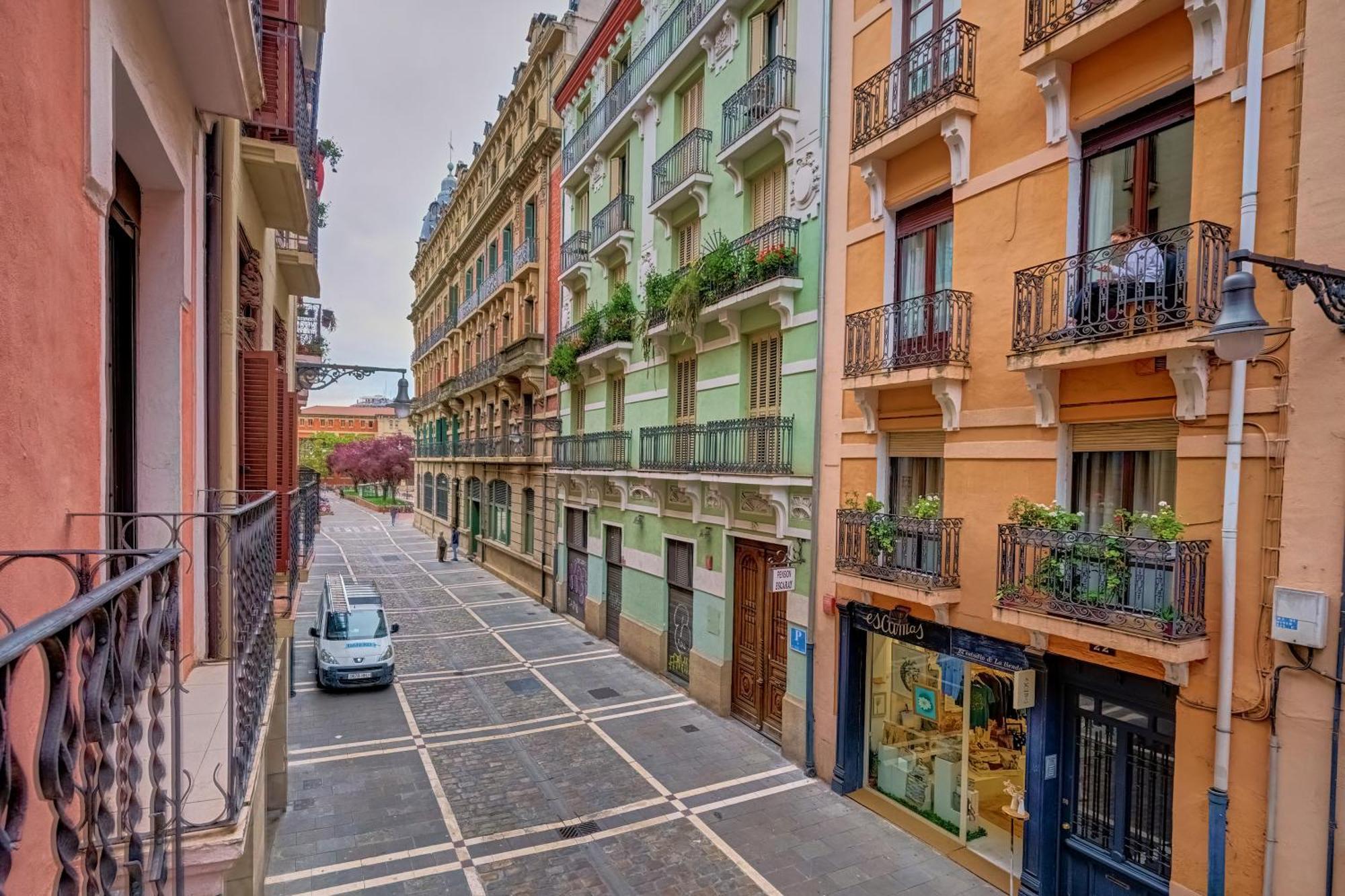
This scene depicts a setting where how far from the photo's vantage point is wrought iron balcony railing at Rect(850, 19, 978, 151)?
9.12 metres

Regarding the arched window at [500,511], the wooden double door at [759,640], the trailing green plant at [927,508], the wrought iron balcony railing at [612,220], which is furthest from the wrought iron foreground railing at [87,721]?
the arched window at [500,511]

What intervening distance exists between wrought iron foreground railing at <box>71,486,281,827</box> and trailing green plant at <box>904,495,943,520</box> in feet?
25.2

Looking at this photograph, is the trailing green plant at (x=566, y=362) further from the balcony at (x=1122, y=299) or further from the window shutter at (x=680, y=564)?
the balcony at (x=1122, y=299)

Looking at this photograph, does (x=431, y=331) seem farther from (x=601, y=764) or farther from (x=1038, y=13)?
(x=1038, y=13)

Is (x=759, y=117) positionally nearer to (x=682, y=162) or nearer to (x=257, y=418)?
(x=682, y=162)

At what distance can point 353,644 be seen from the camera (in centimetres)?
1591

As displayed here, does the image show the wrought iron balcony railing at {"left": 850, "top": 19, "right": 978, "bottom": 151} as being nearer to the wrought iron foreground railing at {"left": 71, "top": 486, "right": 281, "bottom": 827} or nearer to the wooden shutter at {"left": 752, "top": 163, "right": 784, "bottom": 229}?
the wooden shutter at {"left": 752, "top": 163, "right": 784, "bottom": 229}

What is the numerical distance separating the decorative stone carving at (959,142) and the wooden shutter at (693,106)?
7741 mm

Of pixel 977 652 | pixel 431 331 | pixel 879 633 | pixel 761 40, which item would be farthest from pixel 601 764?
pixel 431 331

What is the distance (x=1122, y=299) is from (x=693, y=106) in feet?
39.4

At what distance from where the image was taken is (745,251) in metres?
13.3

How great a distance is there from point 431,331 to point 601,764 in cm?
4014

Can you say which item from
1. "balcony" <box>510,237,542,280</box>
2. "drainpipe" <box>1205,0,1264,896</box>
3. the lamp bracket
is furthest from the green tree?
the lamp bracket

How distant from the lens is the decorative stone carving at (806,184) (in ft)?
39.4
